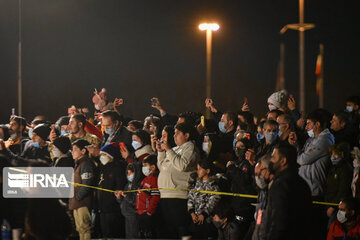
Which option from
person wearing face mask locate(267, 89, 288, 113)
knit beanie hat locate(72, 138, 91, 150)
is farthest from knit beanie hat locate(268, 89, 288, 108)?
knit beanie hat locate(72, 138, 91, 150)

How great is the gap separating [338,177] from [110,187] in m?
2.72

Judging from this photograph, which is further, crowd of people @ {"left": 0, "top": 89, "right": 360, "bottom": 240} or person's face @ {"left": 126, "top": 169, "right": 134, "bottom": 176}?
person's face @ {"left": 126, "top": 169, "right": 134, "bottom": 176}

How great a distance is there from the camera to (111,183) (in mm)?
7180

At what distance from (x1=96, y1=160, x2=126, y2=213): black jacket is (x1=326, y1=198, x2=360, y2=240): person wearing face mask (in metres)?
2.57

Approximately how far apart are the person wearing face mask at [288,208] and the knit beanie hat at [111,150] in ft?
8.71

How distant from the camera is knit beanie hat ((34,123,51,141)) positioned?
8.05 m

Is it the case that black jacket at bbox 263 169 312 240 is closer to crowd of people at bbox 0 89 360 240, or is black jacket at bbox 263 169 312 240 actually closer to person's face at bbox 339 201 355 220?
crowd of people at bbox 0 89 360 240

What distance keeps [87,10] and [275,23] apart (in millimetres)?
2923

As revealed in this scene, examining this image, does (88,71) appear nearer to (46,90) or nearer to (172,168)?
(46,90)

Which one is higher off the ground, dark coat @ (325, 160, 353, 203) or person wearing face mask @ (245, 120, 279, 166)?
person wearing face mask @ (245, 120, 279, 166)

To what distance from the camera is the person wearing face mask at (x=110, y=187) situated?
7.16 m

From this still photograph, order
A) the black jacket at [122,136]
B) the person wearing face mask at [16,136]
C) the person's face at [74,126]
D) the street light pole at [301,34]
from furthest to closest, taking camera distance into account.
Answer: the person wearing face mask at [16,136] → the person's face at [74,126] → the black jacket at [122,136] → the street light pole at [301,34]

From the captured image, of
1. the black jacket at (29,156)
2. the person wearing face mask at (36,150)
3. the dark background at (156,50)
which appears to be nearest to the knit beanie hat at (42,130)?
the person wearing face mask at (36,150)

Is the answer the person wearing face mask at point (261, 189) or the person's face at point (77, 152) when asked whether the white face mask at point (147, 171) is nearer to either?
the person's face at point (77, 152)
